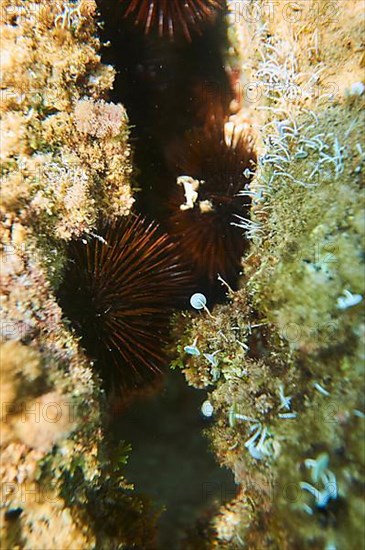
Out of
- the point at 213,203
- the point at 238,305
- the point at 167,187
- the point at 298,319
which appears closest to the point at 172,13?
the point at 167,187

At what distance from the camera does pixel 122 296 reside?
2.74 m

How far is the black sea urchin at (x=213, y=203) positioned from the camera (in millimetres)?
3008

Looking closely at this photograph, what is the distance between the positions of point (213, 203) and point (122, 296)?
95cm

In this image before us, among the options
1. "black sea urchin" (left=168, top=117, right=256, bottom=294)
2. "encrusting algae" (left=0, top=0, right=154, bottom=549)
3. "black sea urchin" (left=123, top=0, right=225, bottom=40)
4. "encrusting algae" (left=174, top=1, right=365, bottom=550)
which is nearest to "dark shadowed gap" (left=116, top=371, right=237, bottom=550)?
"encrusting algae" (left=174, top=1, right=365, bottom=550)

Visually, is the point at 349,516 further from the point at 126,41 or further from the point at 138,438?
the point at 126,41

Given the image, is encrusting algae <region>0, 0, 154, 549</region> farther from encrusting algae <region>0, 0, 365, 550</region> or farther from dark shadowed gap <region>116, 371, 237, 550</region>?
dark shadowed gap <region>116, 371, 237, 550</region>

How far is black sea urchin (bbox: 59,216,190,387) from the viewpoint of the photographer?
8.70 ft

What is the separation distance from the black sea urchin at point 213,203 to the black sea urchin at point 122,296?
216 millimetres

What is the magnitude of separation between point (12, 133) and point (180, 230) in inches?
51.4

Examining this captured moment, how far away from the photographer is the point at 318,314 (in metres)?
2.00

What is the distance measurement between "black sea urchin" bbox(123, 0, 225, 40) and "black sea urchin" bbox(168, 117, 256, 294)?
0.84 m

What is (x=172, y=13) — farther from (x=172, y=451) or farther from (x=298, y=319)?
(x=172, y=451)

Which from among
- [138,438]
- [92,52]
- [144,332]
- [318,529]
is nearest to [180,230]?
[144,332]

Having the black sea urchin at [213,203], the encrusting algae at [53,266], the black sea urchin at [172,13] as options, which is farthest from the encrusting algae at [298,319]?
the encrusting algae at [53,266]
